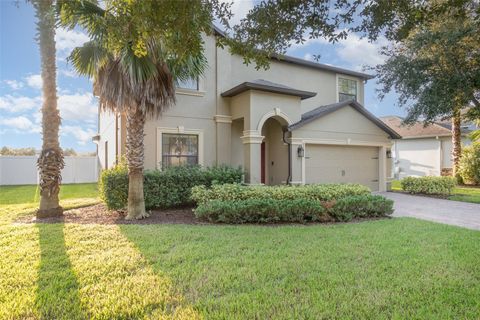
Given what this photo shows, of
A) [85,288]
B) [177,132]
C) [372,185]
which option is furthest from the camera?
[372,185]

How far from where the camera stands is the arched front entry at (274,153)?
1226 centimetres

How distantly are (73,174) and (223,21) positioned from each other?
2159cm

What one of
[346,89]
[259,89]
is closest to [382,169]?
[346,89]

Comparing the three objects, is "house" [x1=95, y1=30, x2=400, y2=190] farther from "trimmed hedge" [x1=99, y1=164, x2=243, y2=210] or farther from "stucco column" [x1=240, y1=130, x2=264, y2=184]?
"trimmed hedge" [x1=99, y1=164, x2=243, y2=210]

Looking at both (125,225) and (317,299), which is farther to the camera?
(125,225)

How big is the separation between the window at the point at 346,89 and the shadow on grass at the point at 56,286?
46.5 ft

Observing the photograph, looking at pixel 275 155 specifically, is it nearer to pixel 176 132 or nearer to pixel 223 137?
pixel 223 137

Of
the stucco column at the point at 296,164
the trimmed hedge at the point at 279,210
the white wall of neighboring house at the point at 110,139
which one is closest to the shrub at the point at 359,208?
the trimmed hedge at the point at 279,210

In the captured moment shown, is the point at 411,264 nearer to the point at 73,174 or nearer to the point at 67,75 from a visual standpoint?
the point at 67,75

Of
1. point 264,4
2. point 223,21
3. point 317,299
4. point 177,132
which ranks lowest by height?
point 317,299

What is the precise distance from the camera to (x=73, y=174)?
2172cm

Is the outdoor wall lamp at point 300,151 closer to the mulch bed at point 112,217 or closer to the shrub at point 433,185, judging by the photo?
the mulch bed at point 112,217

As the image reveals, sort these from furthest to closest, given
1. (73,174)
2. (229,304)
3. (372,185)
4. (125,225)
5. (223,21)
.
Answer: (73,174)
(372,185)
(125,225)
(223,21)
(229,304)

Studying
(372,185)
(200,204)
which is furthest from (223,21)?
(372,185)
